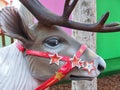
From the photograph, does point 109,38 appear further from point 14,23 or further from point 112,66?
point 14,23

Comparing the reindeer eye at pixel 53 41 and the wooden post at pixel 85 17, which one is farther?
the wooden post at pixel 85 17

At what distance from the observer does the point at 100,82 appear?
4.25 meters

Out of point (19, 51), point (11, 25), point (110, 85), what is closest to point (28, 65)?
point (19, 51)

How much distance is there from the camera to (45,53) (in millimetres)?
1340

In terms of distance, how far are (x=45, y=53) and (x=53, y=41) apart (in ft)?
0.21

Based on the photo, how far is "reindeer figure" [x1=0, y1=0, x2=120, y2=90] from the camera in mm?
1318

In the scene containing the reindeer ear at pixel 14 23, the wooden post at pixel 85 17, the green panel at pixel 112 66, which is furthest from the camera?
the green panel at pixel 112 66

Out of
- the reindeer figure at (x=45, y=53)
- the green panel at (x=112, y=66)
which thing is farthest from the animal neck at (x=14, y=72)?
the green panel at (x=112, y=66)

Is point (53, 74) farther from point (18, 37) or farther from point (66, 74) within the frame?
point (18, 37)

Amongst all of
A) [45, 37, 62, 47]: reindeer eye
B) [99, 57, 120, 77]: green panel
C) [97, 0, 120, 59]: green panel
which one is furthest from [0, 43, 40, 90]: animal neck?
[99, 57, 120, 77]: green panel

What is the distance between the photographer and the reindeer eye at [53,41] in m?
1.35

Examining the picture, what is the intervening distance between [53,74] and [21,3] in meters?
0.34

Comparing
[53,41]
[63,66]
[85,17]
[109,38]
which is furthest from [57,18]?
[109,38]

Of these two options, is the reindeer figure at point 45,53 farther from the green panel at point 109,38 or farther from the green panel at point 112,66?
the green panel at point 112,66
